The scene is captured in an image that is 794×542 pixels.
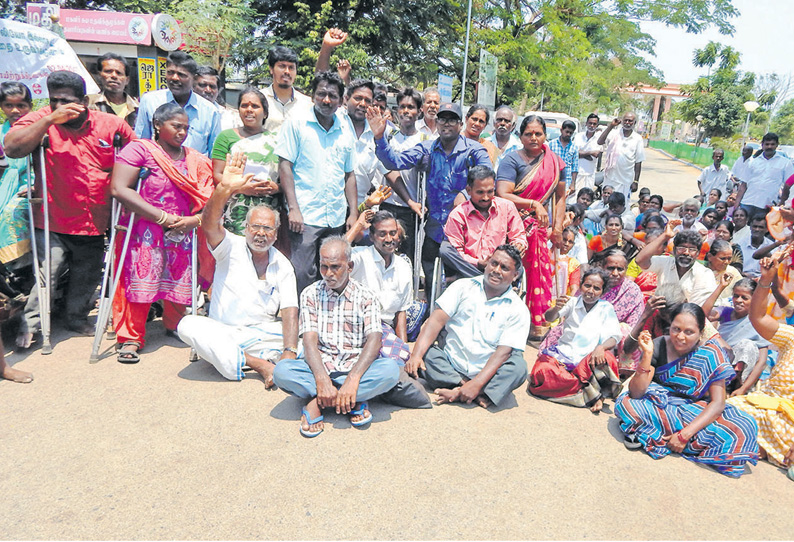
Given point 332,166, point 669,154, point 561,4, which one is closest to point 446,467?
point 332,166

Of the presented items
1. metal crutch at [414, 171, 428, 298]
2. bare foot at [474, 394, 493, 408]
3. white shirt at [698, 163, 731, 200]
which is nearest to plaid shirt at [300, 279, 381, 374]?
bare foot at [474, 394, 493, 408]

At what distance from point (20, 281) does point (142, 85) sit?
12718 millimetres

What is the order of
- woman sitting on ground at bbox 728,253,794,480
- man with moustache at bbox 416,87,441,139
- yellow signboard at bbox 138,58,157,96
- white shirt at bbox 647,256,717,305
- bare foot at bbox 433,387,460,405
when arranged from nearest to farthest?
woman sitting on ground at bbox 728,253,794,480 → bare foot at bbox 433,387,460,405 → white shirt at bbox 647,256,717,305 → man with moustache at bbox 416,87,441,139 → yellow signboard at bbox 138,58,157,96

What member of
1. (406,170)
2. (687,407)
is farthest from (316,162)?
(687,407)

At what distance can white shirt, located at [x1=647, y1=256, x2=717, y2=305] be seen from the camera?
4.64m

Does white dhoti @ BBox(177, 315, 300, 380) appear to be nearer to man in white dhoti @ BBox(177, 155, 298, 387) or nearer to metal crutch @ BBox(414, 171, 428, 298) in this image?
man in white dhoti @ BBox(177, 155, 298, 387)

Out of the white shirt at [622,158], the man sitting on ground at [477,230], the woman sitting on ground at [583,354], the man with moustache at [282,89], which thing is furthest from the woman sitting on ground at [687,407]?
the white shirt at [622,158]

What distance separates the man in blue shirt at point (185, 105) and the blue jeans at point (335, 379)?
91.3 inches

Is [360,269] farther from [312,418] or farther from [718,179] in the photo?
[718,179]

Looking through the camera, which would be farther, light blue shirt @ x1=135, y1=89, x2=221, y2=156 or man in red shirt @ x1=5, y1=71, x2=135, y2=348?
light blue shirt @ x1=135, y1=89, x2=221, y2=156

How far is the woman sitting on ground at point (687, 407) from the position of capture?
3189 mm

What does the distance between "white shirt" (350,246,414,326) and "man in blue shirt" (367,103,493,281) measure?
72 cm

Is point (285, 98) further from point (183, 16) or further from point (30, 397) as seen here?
point (183, 16)

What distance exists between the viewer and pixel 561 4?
725 inches
